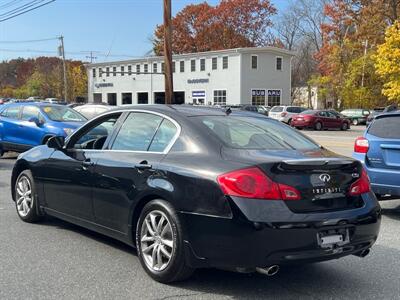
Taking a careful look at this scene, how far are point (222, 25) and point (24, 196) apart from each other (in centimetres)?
6976

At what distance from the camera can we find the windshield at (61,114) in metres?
13.9

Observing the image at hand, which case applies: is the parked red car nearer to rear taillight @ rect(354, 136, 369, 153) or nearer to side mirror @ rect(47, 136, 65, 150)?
rear taillight @ rect(354, 136, 369, 153)

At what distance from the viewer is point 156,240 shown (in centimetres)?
470

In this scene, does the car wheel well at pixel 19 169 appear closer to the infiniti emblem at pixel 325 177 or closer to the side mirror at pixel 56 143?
the side mirror at pixel 56 143

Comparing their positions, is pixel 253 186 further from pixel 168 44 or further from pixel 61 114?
pixel 168 44

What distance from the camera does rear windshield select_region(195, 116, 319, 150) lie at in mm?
4805

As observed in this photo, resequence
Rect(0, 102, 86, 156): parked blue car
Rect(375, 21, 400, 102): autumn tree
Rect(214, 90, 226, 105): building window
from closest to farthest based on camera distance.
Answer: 1. Rect(0, 102, 86, 156): parked blue car
2. Rect(375, 21, 400, 102): autumn tree
3. Rect(214, 90, 226, 105): building window

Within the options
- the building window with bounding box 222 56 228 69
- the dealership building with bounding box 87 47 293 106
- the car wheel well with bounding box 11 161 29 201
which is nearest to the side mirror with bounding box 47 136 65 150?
the car wheel well with bounding box 11 161 29 201

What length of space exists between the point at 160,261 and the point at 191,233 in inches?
21.1

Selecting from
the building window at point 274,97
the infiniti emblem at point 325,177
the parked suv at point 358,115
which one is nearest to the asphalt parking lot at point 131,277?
the infiniti emblem at point 325,177

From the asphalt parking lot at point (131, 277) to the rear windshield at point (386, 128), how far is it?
81.5 inches

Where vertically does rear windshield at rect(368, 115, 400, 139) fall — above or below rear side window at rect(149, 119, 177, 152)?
below

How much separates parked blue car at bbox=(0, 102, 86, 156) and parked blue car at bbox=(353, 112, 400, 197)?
25.8 feet

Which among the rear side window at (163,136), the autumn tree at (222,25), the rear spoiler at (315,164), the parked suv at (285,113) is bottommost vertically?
the parked suv at (285,113)
